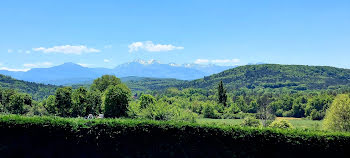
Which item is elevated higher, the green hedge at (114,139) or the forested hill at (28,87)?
the forested hill at (28,87)

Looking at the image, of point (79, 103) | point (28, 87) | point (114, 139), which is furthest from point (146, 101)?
point (28, 87)

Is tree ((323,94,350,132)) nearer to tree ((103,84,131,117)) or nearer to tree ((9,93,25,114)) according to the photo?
tree ((103,84,131,117))

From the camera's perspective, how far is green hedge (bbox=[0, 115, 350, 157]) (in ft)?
59.0

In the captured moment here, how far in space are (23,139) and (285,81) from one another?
182 m

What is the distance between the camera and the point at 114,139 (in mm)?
18219

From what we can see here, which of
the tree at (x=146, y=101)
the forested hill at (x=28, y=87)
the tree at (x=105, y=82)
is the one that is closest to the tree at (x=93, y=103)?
the tree at (x=105, y=82)

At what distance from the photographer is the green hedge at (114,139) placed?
59.0ft

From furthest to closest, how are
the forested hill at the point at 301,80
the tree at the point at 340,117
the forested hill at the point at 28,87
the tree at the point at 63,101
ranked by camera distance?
the forested hill at the point at 301,80 → the forested hill at the point at 28,87 → the tree at the point at 63,101 → the tree at the point at 340,117

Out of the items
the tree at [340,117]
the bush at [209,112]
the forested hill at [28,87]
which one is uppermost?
the forested hill at [28,87]

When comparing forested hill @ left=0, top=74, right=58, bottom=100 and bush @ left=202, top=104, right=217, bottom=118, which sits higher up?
forested hill @ left=0, top=74, right=58, bottom=100

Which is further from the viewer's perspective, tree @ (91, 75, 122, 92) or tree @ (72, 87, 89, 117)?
tree @ (91, 75, 122, 92)

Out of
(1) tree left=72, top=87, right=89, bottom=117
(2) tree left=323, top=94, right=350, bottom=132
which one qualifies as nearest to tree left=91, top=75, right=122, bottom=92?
(1) tree left=72, top=87, right=89, bottom=117

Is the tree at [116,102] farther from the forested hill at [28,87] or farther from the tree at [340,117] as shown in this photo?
the forested hill at [28,87]

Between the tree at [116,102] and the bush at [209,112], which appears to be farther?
the bush at [209,112]
